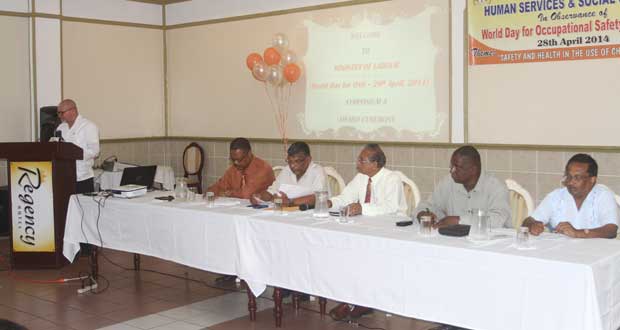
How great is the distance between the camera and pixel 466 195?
13.5 ft

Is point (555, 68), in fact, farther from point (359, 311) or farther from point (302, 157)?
point (359, 311)

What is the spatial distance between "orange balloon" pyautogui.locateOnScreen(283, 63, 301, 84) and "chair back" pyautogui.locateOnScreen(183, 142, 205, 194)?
1.82m

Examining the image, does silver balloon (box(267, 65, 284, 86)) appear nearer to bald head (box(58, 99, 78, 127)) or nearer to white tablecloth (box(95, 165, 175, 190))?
white tablecloth (box(95, 165, 175, 190))

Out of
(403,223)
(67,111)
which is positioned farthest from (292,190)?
(67,111)

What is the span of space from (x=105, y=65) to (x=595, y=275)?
700cm

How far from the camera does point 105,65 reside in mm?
8688

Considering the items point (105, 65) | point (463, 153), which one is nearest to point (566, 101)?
point (463, 153)

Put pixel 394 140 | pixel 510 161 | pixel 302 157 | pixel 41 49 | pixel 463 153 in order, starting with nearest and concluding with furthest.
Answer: pixel 463 153 < pixel 302 157 < pixel 510 161 < pixel 394 140 < pixel 41 49

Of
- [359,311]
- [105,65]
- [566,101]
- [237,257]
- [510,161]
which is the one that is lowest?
[359,311]

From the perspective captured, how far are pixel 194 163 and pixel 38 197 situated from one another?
2.86 metres

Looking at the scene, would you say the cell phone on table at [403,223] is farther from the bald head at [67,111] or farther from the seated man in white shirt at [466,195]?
the bald head at [67,111]

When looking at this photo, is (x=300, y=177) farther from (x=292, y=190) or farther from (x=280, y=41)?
(x=280, y=41)

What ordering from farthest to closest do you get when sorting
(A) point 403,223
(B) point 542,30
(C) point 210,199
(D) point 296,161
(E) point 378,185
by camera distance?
1. (B) point 542,30
2. (D) point 296,161
3. (C) point 210,199
4. (E) point 378,185
5. (A) point 403,223

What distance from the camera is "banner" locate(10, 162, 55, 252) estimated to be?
20.2 ft
